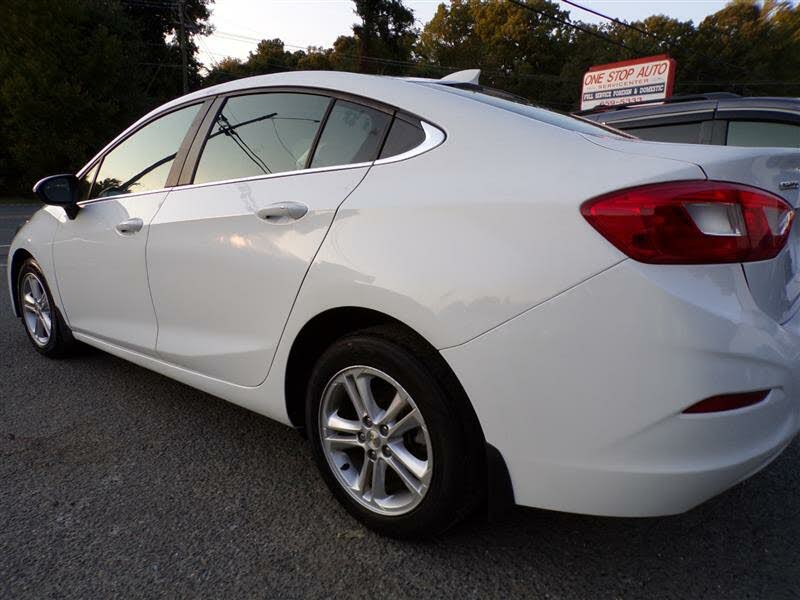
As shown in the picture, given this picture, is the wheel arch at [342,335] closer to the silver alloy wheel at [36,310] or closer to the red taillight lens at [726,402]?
the red taillight lens at [726,402]

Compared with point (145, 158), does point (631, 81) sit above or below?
above

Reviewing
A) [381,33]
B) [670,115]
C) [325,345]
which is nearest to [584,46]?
[381,33]

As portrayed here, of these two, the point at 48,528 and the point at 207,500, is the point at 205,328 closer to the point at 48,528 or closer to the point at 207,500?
the point at 207,500

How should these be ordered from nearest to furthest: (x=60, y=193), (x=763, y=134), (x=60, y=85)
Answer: (x=60, y=193)
(x=763, y=134)
(x=60, y=85)

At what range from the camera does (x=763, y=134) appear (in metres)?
3.76

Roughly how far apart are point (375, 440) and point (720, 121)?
350 centimetres

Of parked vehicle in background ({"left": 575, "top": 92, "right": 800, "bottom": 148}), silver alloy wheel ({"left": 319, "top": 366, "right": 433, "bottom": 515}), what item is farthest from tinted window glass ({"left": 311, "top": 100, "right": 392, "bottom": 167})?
parked vehicle in background ({"left": 575, "top": 92, "right": 800, "bottom": 148})

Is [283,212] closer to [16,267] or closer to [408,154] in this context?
[408,154]

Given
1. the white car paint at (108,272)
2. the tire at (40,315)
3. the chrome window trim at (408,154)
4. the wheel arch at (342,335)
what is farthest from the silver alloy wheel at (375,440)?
the tire at (40,315)

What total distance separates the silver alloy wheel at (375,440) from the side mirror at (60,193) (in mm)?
2058

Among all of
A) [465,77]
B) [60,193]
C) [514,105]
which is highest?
[465,77]

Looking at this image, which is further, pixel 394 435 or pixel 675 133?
pixel 675 133

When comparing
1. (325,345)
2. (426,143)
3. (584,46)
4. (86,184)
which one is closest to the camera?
(426,143)

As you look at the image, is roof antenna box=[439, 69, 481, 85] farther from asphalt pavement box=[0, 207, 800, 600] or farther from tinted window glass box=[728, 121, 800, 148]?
tinted window glass box=[728, 121, 800, 148]
